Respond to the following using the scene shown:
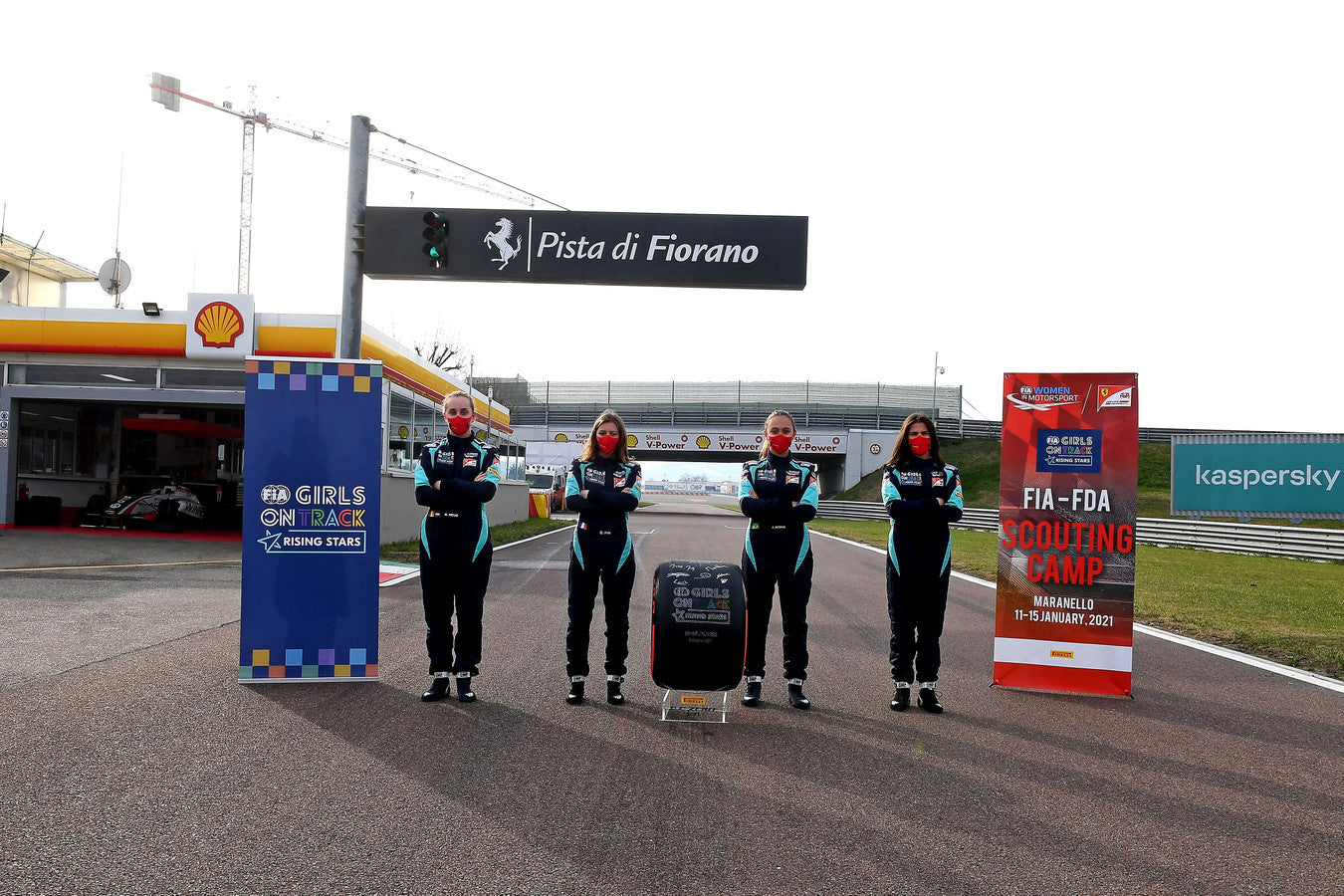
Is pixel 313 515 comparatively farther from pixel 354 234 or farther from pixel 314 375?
pixel 354 234

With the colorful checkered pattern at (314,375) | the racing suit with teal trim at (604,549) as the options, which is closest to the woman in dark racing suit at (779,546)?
the racing suit with teal trim at (604,549)

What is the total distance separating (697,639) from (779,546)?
3.11 feet

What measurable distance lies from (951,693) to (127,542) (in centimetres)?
1705

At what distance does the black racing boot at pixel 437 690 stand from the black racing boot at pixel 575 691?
0.81 meters

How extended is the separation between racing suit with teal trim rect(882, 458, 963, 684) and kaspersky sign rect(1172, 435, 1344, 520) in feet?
77.1

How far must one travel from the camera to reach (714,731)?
5.18m

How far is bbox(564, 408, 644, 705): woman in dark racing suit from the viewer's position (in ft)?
19.2

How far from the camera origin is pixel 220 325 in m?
19.0

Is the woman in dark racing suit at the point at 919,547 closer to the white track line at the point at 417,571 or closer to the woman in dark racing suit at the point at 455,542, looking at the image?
the woman in dark racing suit at the point at 455,542

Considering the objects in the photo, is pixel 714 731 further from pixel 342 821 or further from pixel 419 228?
pixel 419 228

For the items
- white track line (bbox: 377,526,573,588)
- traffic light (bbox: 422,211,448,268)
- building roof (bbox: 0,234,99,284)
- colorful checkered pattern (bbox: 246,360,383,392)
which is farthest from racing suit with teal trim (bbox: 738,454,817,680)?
building roof (bbox: 0,234,99,284)

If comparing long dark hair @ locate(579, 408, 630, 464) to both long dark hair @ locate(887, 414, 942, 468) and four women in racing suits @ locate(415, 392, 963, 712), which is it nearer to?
four women in racing suits @ locate(415, 392, 963, 712)

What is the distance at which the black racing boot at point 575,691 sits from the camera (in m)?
5.72

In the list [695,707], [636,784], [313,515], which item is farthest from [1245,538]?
[313,515]
